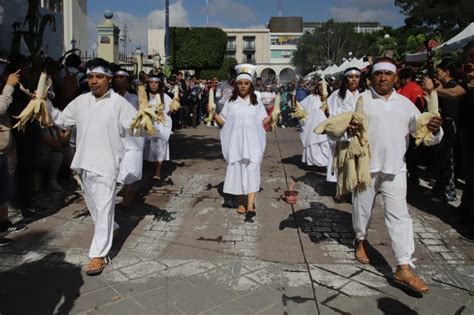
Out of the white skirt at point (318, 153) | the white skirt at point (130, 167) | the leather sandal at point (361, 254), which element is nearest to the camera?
the leather sandal at point (361, 254)

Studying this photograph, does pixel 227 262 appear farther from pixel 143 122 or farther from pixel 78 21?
pixel 78 21

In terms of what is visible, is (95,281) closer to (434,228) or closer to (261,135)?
(261,135)

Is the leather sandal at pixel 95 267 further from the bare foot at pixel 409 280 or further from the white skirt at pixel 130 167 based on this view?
the bare foot at pixel 409 280

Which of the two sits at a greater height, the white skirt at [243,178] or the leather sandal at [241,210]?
the white skirt at [243,178]

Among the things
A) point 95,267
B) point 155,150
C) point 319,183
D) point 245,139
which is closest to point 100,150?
point 95,267

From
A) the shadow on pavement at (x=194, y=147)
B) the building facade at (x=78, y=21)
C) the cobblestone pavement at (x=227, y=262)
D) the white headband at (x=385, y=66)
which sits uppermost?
the building facade at (x=78, y=21)

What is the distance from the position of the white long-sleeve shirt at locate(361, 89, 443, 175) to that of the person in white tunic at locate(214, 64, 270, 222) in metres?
2.09

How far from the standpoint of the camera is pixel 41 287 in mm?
4000

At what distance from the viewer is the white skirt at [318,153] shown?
8992 mm

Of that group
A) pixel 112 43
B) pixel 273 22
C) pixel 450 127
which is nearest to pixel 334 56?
pixel 273 22

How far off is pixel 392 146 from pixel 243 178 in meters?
2.39

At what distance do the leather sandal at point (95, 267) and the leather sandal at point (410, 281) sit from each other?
2644 mm

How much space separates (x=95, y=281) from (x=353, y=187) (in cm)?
243

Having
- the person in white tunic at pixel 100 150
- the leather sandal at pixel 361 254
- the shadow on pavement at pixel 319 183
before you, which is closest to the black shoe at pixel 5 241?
the person in white tunic at pixel 100 150
